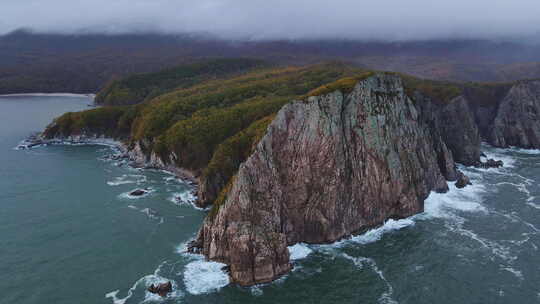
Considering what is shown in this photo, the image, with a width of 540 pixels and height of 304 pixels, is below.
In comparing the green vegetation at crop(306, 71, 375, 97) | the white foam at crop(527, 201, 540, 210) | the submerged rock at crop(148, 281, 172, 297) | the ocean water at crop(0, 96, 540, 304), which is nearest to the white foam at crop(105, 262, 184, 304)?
the ocean water at crop(0, 96, 540, 304)

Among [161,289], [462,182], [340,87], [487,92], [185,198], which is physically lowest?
[161,289]

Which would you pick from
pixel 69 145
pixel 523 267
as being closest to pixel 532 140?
pixel 523 267

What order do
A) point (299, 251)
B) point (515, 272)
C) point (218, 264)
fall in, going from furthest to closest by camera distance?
point (299, 251) < point (218, 264) < point (515, 272)

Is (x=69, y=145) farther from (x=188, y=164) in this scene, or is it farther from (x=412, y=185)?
(x=412, y=185)

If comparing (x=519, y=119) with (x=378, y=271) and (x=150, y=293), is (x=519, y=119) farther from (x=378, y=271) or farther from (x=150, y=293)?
(x=150, y=293)

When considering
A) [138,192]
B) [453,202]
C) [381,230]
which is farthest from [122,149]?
[453,202]

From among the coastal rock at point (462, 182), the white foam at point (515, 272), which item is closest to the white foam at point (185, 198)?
the white foam at point (515, 272)
